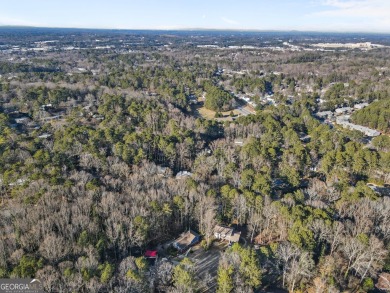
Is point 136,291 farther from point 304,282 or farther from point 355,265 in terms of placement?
point 355,265

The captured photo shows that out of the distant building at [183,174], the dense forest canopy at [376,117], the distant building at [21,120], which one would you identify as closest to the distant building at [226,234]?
the distant building at [183,174]

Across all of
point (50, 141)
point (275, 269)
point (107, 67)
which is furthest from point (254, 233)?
point (107, 67)

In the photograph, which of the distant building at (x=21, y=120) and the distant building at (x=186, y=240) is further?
the distant building at (x=21, y=120)

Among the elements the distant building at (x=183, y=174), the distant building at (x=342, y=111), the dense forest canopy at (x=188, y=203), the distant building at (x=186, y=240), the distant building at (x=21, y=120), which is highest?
the distant building at (x=342, y=111)

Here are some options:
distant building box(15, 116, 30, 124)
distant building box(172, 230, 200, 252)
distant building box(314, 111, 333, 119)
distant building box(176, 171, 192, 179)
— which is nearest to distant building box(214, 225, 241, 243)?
distant building box(172, 230, 200, 252)

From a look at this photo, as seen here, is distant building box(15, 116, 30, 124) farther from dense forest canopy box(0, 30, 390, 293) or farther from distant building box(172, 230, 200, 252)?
distant building box(172, 230, 200, 252)

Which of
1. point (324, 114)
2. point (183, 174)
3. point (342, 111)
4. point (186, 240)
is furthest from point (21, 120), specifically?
point (342, 111)

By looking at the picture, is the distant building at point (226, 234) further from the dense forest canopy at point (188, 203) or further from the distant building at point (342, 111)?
the distant building at point (342, 111)

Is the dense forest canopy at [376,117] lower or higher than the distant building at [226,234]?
higher
